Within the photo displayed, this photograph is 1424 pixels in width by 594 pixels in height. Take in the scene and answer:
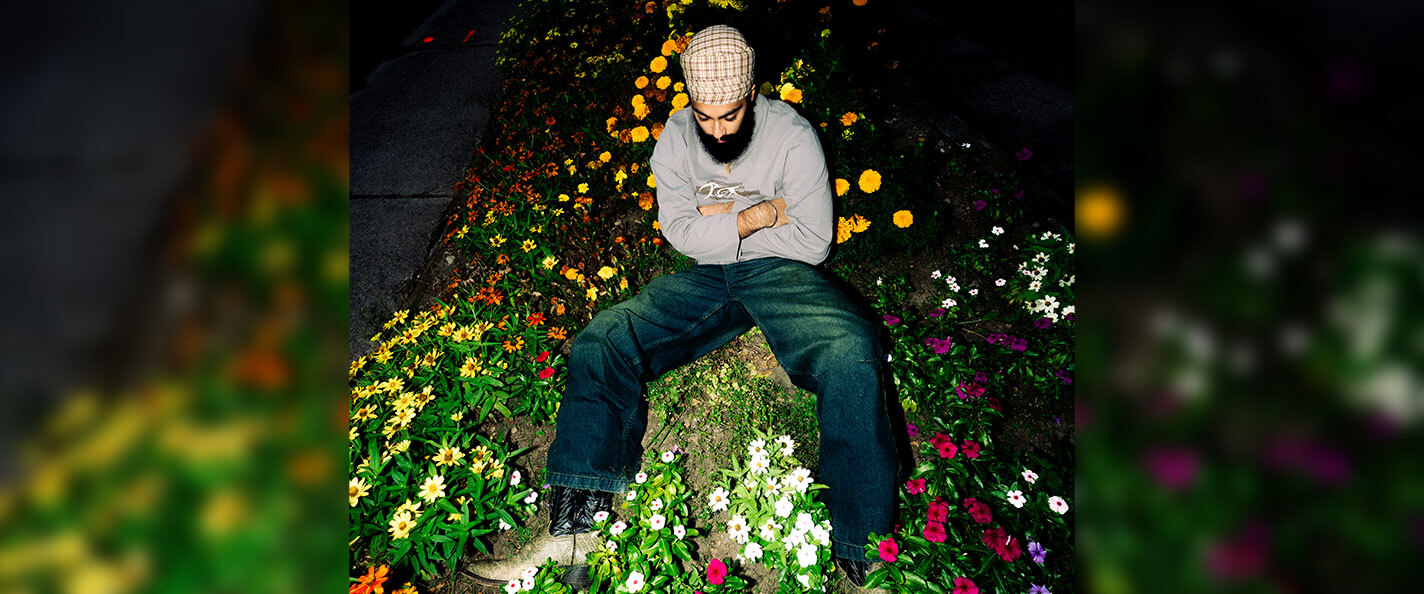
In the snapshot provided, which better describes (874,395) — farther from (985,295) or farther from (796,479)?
(985,295)

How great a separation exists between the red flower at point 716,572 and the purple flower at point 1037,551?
38.0 inches

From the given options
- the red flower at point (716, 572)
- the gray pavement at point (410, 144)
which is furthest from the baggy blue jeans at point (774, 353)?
the gray pavement at point (410, 144)

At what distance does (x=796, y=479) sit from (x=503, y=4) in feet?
19.6

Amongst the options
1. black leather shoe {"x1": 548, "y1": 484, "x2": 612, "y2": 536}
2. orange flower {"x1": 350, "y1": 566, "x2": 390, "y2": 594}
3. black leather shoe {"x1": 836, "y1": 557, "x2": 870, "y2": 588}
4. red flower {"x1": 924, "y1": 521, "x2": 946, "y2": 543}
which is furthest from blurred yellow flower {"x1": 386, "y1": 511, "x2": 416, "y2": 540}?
red flower {"x1": 924, "y1": 521, "x2": 946, "y2": 543}

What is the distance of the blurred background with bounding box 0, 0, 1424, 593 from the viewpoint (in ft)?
0.99

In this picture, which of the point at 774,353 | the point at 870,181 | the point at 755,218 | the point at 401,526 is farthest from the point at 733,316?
the point at 401,526

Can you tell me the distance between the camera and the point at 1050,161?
3.55 metres

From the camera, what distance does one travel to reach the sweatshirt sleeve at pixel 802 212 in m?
2.28

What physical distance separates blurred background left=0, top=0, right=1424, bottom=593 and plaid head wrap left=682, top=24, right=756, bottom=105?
5.56 ft

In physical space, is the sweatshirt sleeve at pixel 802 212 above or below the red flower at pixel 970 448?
above

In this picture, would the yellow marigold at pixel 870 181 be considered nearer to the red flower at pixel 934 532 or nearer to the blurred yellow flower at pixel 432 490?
the red flower at pixel 934 532
